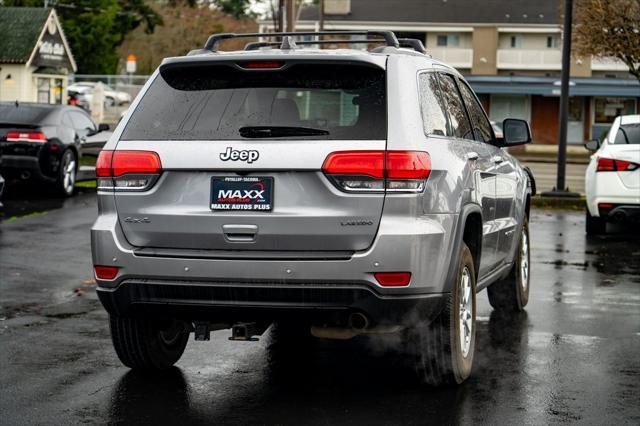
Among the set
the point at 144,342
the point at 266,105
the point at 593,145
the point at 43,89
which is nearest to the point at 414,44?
the point at 266,105

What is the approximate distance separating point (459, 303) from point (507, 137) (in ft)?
7.65

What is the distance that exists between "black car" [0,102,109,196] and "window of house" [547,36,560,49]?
50.7m

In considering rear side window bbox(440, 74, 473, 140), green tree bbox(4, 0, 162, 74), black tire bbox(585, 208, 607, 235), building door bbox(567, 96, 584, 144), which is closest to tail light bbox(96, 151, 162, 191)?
rear side window bbox(440, 74, 473, 140)

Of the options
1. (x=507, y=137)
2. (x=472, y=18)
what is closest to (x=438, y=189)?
(x=507, y=137)

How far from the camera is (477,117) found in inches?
316

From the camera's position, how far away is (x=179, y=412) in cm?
610

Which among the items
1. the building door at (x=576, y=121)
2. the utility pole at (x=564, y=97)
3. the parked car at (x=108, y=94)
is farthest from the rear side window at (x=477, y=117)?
the building door at (x=576, y=121)

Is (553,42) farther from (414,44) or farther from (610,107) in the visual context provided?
(414,44)

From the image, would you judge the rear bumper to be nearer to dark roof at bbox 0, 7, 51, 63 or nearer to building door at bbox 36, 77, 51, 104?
dark roof at bbox 0, 7, 51, 63

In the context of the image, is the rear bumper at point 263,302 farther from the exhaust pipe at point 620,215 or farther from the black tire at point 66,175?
the black tire at point 66,175

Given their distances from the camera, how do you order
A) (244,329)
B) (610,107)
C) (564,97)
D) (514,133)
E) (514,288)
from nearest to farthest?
(244,329), (514,133), (514,288), (564,97), (610,107)

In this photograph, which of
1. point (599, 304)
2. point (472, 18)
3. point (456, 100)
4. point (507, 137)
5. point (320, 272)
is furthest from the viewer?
point (472, 18)

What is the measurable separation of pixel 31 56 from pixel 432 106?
137 ft

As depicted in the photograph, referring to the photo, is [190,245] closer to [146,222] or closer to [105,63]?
[146,222]
